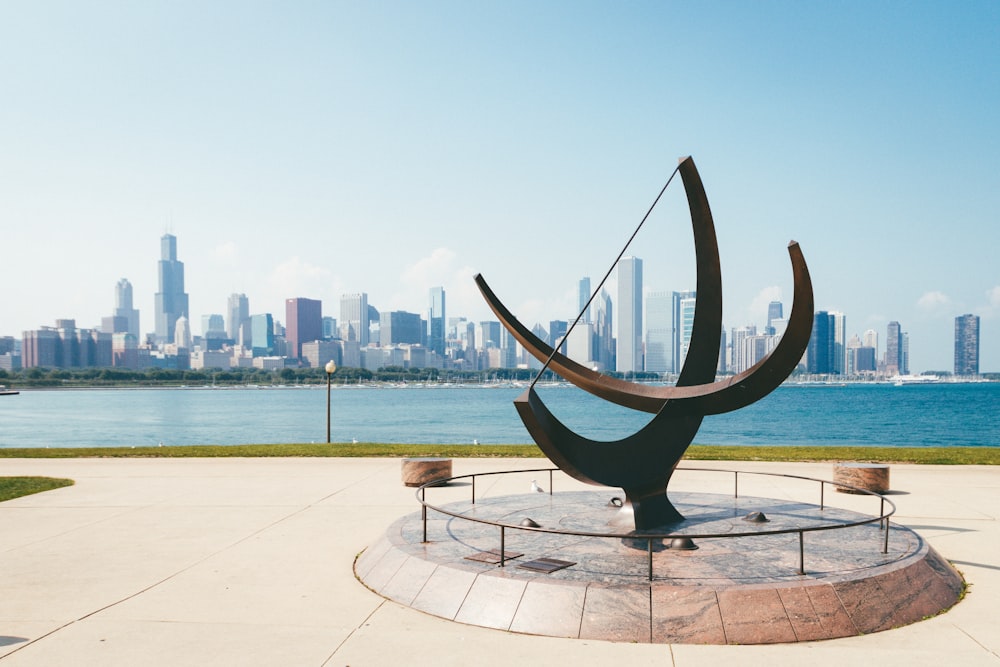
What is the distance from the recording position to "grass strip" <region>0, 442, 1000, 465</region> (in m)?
18.0

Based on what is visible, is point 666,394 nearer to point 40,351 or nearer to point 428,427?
point 428,427

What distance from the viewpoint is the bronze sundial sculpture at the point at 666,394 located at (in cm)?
760

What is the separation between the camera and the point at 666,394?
843 centimetres

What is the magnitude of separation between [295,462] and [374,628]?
1183 cm

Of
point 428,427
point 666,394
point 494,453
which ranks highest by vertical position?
point 666,394

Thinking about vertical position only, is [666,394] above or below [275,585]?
above

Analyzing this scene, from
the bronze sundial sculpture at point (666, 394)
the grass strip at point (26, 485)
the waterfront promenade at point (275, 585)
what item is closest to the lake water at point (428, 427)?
the grass strip at point (26, 485)

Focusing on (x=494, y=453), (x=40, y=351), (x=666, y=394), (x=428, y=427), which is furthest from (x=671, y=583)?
(x=40, y=351)

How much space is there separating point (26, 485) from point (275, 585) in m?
8.95

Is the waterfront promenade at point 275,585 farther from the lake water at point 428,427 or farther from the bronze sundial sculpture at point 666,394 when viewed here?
the lake water at point 428,427

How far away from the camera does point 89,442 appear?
1796 inches

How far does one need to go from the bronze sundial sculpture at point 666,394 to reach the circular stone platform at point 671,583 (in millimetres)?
705

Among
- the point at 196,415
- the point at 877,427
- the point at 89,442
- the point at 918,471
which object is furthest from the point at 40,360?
the point at 918,471

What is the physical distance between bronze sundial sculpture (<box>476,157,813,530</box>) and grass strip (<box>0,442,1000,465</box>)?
31.0 ft
